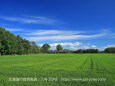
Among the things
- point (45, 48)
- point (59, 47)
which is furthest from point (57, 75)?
point (59, 47)

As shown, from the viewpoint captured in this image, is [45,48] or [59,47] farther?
[59,47]

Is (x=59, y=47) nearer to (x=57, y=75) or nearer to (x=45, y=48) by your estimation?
(x=45, y=48)

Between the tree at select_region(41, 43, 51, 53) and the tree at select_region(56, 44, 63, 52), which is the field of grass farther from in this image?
the tree at select_region(56, 44, 63, 52)

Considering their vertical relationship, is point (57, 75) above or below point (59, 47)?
below

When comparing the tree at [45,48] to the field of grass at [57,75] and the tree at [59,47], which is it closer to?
the tree at [59,47]

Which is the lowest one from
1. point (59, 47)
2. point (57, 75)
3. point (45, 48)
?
point (57, 75)

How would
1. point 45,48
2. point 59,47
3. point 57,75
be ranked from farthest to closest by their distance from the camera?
1. point 59,47
2. point 45,48
3. point 57,75

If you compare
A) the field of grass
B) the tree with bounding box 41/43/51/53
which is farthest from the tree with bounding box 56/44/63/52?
the field of grass

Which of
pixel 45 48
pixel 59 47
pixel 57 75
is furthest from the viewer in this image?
pixel 59 47

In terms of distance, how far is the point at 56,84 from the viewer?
24.4 feet

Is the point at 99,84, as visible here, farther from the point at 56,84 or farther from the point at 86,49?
the point at 86,49

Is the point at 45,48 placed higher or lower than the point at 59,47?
lower

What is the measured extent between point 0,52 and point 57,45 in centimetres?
12674

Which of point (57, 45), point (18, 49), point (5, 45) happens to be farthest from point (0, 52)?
point (57, 45)
